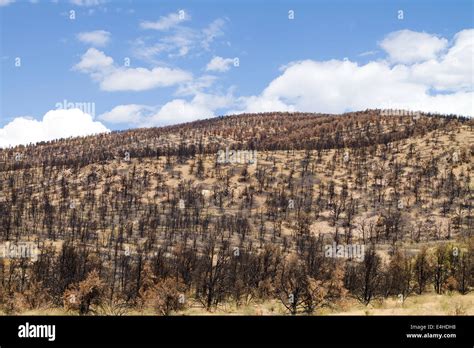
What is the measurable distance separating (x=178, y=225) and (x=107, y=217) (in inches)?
1006

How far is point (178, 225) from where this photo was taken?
134m

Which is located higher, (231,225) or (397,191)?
(397,191)

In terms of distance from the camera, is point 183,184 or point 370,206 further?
point 183,184

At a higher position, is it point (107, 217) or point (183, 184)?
point (183, 184)

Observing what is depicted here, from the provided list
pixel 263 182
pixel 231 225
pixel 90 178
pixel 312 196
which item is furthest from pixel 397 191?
pixel 90 178
